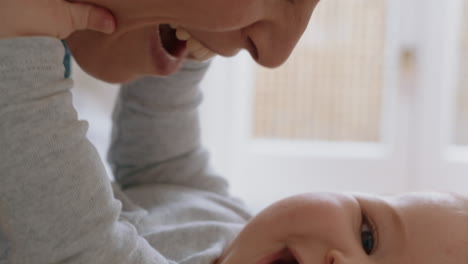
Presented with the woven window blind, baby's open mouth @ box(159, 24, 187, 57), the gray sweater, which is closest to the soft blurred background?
the woven window blind

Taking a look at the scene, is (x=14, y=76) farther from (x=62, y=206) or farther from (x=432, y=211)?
(x=432, y=211)

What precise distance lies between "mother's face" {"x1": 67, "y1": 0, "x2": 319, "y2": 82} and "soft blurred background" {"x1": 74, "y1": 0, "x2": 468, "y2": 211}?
120cm

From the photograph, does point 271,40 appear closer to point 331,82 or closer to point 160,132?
point 160,132

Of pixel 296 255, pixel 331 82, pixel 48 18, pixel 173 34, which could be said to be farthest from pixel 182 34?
pixel 331 82

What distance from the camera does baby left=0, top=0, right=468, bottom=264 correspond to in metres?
0.60

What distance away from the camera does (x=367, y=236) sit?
0.81 meters

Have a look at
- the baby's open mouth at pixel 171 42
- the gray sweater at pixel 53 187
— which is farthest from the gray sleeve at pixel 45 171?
the baby's open mouth at pixel 171 42

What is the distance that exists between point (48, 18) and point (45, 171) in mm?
153

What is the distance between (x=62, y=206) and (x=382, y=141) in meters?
1.63

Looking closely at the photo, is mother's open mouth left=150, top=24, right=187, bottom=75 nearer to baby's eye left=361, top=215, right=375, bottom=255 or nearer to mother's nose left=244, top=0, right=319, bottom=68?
mother's nose left=244, top=0, right=319, bottom=68

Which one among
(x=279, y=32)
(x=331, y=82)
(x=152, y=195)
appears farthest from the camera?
(x=331, y=82)

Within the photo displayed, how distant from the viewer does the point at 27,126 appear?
60 centimetres

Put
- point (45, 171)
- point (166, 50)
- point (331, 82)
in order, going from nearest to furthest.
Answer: point (45, 171), point (166, 50), point (331, 82)

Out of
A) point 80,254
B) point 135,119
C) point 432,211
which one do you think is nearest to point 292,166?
point 135,119
